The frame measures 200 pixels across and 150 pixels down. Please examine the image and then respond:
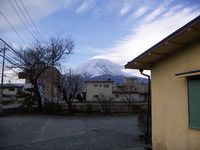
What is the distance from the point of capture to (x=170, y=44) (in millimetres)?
8117

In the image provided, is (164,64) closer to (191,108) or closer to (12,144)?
(191,108)

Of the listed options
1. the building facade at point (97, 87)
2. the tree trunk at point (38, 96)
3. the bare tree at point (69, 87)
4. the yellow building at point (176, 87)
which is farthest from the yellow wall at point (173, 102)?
the building facade at point (97, 87)

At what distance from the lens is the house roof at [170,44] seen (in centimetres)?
727

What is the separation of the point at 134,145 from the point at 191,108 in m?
5.85

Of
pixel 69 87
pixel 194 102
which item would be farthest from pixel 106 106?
pixel 194 102

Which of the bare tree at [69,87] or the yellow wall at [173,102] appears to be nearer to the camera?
the yellow wall at [173,102]

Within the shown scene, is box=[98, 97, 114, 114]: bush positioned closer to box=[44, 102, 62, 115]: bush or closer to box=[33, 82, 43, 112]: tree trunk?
box=[44, 102, 62, 115]: bush

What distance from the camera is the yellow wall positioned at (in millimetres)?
7758

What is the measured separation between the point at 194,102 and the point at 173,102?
2.95 ft

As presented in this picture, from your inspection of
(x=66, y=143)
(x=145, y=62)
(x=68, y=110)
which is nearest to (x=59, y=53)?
(x=68, y=110)

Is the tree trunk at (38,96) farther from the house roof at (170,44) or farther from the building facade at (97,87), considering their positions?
the building facade at (97,87)

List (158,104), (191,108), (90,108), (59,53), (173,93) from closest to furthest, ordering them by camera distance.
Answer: (191,108) → (173,93) → (158,104) → (59,53) → (90,108)

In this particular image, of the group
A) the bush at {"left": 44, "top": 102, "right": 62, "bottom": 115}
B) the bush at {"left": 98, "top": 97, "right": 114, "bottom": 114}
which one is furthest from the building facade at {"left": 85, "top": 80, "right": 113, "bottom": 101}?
the bush at {"left": 44, "top": 102, "right": 62, "bottom": 115}

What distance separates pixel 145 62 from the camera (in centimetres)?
950
